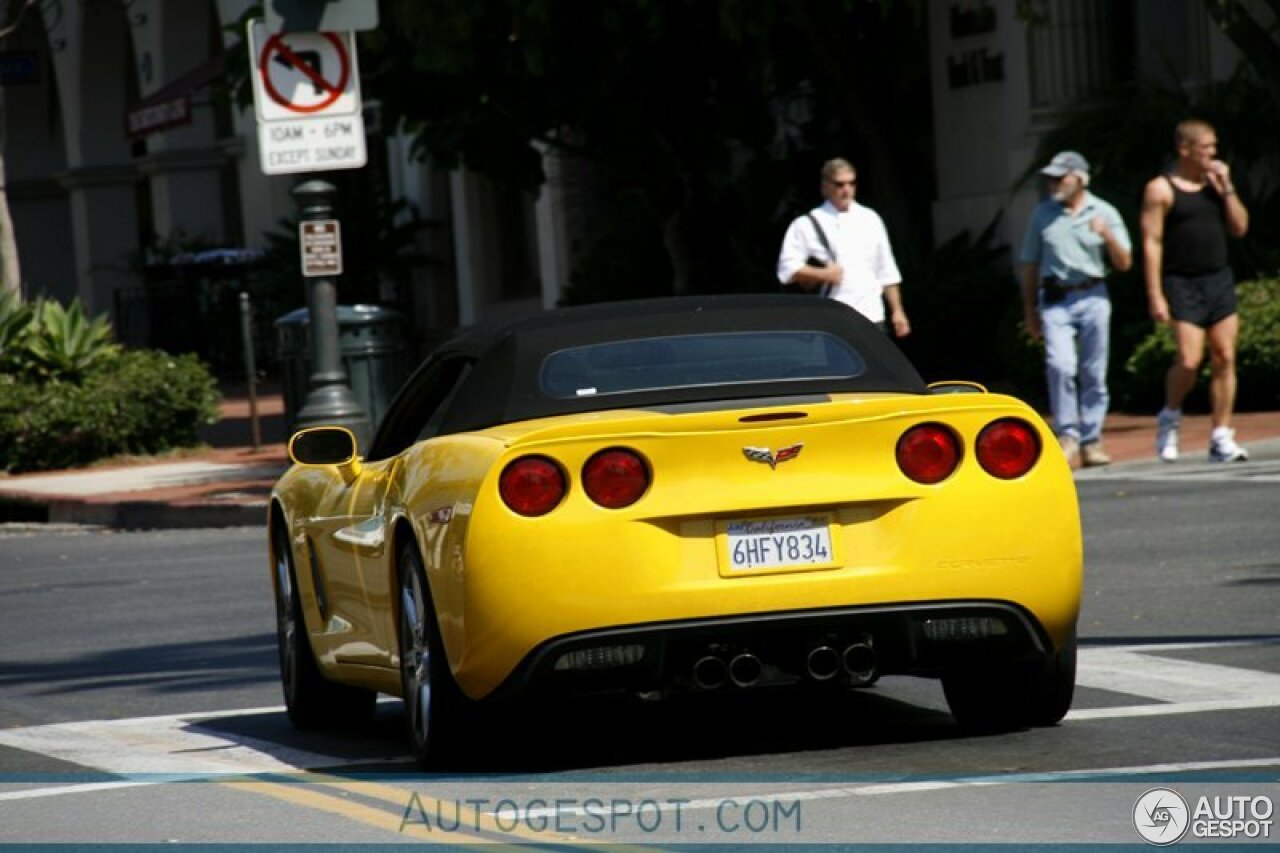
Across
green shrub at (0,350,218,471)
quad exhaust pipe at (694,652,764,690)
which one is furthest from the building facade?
quad exhaust pipe at (694,652,764,690)

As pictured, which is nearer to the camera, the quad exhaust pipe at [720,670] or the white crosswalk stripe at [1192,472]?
the quad exhaust pipe at [720,670]

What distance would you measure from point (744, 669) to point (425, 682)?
3.08 ft

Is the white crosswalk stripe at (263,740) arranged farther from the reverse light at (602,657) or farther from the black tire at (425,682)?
the reverse light at (602,657)

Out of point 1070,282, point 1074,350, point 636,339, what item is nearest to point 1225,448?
point 1074,350

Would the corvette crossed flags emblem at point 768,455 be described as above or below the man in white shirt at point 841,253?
below

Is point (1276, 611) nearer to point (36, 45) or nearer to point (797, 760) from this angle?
point (797, 760)

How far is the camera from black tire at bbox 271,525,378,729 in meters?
9.45

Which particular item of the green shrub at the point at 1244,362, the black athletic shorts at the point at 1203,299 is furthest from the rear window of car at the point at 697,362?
the green shrub at the point at 1244,362

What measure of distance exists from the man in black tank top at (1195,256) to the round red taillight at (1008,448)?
27.0 ft

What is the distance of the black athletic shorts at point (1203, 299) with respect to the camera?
16031 millimetres

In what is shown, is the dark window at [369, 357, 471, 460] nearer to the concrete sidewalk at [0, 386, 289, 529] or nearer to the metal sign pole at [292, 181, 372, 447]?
the metal sign pole at [292, 181, 372, 447]

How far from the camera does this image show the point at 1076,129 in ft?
76.6

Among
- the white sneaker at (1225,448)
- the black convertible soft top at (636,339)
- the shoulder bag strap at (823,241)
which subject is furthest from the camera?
the white sneaker at (1225,448)
